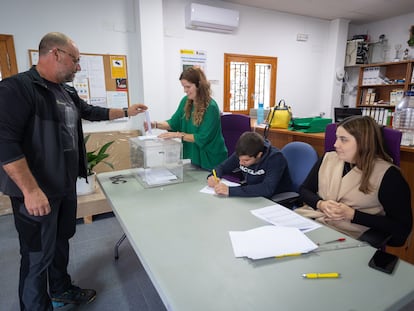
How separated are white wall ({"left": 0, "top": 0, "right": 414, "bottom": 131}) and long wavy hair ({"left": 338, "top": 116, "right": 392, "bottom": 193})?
269 cm

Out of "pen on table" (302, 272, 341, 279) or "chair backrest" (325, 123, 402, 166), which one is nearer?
"pen on table" (302, 272, 341, 279)

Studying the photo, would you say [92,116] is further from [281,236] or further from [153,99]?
[153,99]

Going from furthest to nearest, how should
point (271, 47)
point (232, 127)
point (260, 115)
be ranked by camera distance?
1. point (271, 47)
2. point (260, 115)
3. point (232, 127)

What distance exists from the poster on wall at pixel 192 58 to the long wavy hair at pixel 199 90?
7.10ft

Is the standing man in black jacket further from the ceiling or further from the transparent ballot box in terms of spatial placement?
the ceiling

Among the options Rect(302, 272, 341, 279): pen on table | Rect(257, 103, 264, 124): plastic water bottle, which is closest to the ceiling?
Rect(257, 103, 264, 124): plastic water bottle

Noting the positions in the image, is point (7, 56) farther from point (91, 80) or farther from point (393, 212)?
point (393, 212)

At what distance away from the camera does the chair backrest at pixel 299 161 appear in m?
1.79

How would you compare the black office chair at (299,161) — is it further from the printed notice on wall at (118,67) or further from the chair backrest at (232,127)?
the printed notice on wall at (118,67)

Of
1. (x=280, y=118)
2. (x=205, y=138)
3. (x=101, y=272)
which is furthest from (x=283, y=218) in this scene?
(x=280, y=118)

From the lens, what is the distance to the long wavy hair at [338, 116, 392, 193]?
1.29 metres

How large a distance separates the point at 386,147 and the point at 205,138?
1020 mm

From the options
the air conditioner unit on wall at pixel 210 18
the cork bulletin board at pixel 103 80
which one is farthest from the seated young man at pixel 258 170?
the air conditioner unit on wall at pixel 210 18

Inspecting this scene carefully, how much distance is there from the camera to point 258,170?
1.65m
